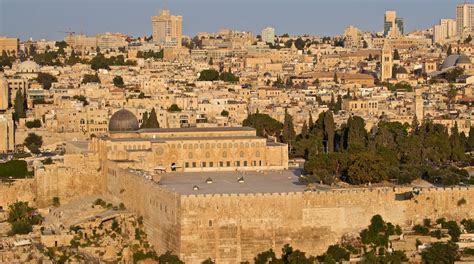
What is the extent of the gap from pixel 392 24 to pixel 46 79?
80.4m

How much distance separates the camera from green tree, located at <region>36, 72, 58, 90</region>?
8562 centimetres

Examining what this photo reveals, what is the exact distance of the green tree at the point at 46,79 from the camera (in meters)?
85.6

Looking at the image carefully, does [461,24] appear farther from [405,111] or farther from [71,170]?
[71,170]

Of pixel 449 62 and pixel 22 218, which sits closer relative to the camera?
pixel 22 218

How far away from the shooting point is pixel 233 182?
1652 inches

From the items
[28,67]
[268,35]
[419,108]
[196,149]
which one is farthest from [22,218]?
[268,35]

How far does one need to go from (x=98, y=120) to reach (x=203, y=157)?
62.5 ft

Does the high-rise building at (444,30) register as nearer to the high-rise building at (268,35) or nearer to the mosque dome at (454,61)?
the high-rise building at (268,35)

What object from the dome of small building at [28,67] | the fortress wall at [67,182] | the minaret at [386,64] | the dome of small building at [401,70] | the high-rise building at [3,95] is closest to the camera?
the fortress wall at [67,182]

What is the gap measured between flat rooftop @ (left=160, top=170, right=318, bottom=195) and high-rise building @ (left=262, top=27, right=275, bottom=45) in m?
104

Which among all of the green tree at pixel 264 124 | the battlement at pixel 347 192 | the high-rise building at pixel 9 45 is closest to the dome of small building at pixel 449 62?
the high-rise building at pixel 9 45

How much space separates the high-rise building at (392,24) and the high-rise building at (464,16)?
654cm

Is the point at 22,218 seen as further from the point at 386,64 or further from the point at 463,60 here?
the point at 463,60

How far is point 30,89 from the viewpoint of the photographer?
81.0 metres
